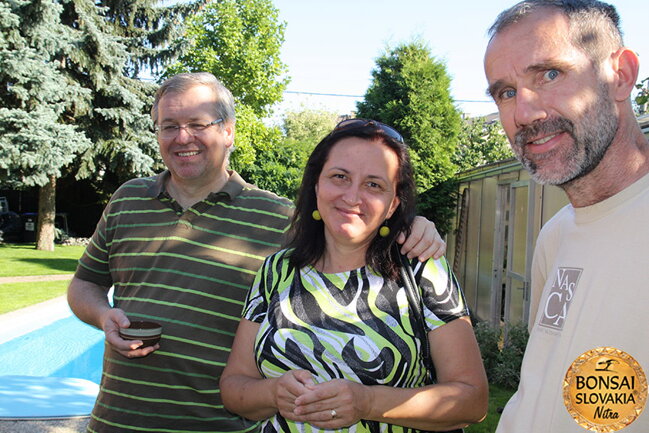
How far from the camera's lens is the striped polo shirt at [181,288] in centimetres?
232

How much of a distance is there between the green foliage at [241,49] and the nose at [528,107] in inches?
653

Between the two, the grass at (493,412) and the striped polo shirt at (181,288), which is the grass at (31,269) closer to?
the grass at (493,412)

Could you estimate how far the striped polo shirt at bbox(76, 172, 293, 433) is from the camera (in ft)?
7.63

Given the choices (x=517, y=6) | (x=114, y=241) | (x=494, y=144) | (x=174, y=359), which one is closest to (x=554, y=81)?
(x=517, y=6)

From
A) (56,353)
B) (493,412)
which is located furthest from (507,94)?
(56,353)

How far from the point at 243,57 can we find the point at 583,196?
17012 mm

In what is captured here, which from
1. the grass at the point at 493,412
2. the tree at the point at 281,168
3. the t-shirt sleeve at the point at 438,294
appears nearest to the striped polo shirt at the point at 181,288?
the t-shirt sleeve at the point at 438,294

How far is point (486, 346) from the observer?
22.4 ft

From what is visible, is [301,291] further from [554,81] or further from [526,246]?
[526,246]

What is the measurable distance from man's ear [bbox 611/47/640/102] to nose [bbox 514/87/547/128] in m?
0.18

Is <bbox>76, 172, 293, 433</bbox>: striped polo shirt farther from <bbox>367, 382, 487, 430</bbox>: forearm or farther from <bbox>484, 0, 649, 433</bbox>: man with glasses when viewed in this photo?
<bbox>484, 0, 649, 433</bbox>: man with glasses

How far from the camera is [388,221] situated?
200cm

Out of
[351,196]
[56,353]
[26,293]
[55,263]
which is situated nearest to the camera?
[351,196]

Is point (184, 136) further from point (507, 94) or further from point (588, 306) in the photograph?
point (588, 306)
